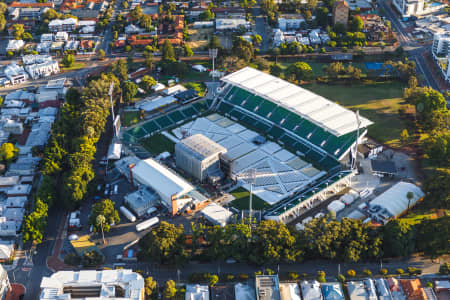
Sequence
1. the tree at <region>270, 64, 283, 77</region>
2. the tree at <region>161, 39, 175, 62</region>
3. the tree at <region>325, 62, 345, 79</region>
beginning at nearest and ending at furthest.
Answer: the tree at <region>325, 62, 345, 79</region> < the tree at <region>270, 64, 283, 77</region> < the tree at <region>161, 39, 175, 62</region>

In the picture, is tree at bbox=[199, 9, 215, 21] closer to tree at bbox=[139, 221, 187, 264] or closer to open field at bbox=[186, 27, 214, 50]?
open field at bbox=[186, 27, 214, 50]

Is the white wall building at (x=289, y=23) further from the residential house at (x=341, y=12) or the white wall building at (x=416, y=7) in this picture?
the white wall building at (x=416, y=7)

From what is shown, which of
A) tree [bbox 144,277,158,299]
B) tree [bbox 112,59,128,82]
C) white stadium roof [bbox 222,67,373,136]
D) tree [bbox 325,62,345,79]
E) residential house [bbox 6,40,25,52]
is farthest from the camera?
residential house [bbox 6,40,25,52]

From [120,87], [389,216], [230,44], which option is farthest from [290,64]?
[389,216]

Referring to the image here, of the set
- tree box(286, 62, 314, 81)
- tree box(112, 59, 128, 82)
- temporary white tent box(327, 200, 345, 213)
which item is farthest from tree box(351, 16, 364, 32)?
temporary white tent box(327, 200, 345, 213)

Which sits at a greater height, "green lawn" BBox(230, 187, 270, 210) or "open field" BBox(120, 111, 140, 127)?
"open field" BBox(120, 111, 140, 127)

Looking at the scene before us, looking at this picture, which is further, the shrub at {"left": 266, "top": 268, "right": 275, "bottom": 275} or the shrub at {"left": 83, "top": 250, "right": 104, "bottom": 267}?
the shrub at {"left": 83, "top": 250, "right": 104, "bottom": 267}
